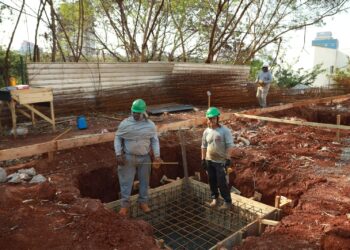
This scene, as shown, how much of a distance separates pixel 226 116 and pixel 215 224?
3.84 metres

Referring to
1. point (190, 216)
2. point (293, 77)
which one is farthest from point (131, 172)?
point (293, 77)

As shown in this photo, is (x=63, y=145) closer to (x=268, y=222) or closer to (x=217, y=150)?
(x=217, y=150)

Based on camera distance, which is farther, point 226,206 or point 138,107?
point 226,206

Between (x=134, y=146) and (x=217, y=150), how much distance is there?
46.8 inches

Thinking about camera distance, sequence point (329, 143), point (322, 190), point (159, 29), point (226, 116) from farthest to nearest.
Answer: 1. point (159, 29)
2. point (226, 116)
3. point (329, 143)
4. point (322, 190)

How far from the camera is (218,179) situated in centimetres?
473

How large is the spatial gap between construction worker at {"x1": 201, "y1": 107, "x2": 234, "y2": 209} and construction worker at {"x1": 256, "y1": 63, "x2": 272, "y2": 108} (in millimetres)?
5783

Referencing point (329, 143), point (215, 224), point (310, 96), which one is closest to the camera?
point (215, 224)

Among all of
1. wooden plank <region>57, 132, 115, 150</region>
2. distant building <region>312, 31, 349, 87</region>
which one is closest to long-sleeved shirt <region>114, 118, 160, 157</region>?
wooden plank <region>57, 132, 115, 150</region>

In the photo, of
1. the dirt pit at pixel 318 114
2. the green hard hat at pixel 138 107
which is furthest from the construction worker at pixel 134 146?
the dirt pit at pixel 318 114

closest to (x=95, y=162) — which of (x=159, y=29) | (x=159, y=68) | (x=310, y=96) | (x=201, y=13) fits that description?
(x=159, y=68)

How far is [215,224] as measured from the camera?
5.50 m

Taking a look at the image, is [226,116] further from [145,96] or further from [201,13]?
[201,13]

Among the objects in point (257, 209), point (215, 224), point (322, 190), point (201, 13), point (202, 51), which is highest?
point (201, 13)
